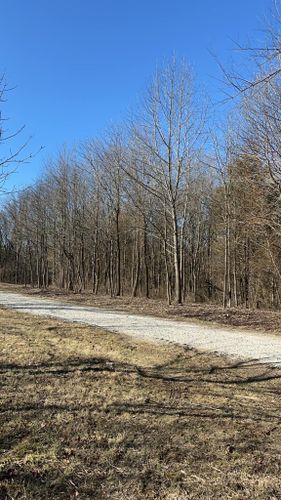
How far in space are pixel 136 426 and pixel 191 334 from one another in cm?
603

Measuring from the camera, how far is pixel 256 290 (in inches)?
1261

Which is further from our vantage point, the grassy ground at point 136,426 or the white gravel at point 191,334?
the white gravel at point 191,334

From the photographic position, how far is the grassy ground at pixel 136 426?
11.1ft

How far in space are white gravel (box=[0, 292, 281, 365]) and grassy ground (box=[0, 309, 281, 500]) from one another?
36.7 inches

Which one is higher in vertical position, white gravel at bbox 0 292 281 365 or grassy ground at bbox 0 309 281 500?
white gravel at bbox 0 292 281 365

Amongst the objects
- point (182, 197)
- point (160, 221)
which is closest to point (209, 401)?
point (182, 197)

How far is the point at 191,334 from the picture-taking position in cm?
1043

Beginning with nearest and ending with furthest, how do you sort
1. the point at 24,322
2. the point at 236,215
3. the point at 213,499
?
the point at 213,499 < the point at 24,322 < the point at 236,215

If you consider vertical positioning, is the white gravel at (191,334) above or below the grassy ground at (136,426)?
above

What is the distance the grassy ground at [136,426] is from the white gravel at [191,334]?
36.7 inches

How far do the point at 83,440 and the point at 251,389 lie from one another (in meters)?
Answer: 2.62

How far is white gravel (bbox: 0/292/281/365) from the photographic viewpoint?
8344 millimetres

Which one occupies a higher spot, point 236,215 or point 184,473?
point 236,215

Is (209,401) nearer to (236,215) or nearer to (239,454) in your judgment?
(239,454)
